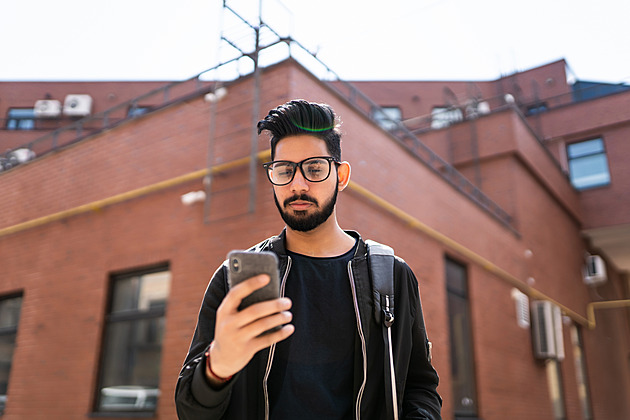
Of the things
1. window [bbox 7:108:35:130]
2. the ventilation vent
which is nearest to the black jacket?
the ventilation vent

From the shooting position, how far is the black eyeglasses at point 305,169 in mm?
1892

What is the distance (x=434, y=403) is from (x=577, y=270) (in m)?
16.0

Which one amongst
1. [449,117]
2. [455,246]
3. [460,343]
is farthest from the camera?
[449,117]

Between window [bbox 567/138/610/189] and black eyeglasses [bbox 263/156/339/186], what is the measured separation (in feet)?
55.7

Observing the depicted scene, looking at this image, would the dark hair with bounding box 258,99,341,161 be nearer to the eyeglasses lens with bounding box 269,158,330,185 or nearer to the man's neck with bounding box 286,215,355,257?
the eyeglasses lens with bounding box 269,158,330,185

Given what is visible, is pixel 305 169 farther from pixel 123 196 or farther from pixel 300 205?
pixel 123 196

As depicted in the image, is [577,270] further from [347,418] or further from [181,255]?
[347,418]

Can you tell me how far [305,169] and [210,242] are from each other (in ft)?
16.8

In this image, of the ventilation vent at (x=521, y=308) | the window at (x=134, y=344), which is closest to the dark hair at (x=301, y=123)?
the window at (x=134, y=344)

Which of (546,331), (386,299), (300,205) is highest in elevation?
(546,331)

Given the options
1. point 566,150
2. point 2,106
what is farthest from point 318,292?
point 2,106

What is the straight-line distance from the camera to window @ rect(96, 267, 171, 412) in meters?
6.96

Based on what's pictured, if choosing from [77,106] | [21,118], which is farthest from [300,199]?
[21,118]

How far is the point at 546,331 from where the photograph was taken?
464 inches
